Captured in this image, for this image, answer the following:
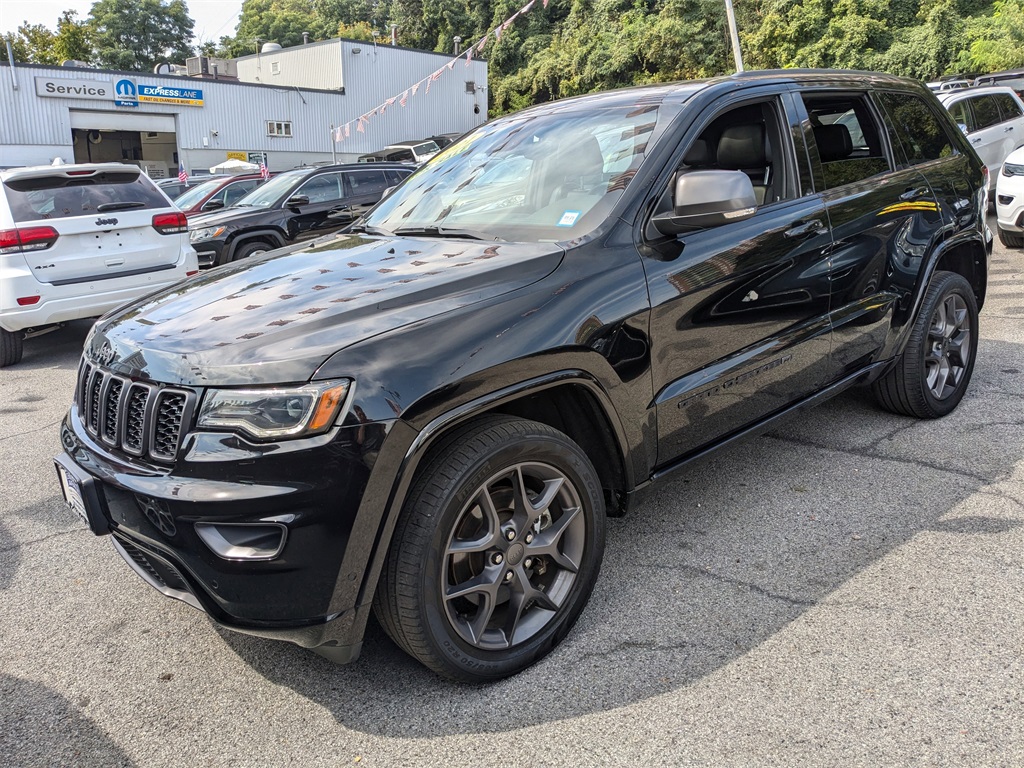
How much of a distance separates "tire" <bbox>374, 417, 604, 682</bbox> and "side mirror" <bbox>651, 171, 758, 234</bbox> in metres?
0.91

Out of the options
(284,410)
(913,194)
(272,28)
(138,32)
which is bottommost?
(284,410)

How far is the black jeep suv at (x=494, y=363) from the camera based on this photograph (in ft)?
7.19

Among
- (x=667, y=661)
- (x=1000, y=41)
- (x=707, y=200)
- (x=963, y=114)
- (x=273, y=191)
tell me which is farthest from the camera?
(x=1000, y=41)

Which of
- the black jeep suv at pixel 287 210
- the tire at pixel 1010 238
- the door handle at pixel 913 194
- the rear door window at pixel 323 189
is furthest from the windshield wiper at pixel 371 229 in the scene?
the tire at pixel 1010 238

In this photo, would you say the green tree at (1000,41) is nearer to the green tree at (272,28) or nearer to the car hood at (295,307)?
the car hood at (295,307)

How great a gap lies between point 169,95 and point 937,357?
118 ft

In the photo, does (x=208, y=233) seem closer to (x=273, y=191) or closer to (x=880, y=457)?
(x=273, y=191)

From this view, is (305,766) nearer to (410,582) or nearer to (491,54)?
(410,582)

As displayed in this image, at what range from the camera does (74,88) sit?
31.8m

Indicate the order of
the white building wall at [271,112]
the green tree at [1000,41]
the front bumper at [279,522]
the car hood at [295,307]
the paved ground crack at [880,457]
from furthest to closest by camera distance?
1. the white building wall at [271,112]
2. the green tree at [1000,41]
3. the paved ground crack at [880,457]
4. the car hood at [295,307]
5. the front bumper at [279,522]

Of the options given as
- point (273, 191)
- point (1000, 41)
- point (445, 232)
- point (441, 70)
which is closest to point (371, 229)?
point (445, 232)

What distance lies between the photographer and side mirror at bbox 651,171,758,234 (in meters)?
2.88

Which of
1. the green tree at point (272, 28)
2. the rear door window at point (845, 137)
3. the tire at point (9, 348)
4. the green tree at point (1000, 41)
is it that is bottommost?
the tire at point (9, 348)

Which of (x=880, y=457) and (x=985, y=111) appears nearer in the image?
(x=880, y=457)
